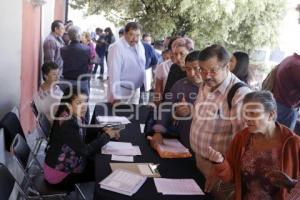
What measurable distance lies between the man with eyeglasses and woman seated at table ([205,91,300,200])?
14 cm

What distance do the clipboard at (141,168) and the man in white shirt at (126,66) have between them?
6.10 feet

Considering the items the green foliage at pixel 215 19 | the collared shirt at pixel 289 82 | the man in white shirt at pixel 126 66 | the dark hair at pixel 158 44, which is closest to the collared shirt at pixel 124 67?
the man in white shirt at pixel 126 66

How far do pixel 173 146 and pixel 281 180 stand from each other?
1101 mm

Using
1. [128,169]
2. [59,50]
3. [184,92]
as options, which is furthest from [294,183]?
[59,50]

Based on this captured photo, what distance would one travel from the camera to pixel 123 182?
2.03 m

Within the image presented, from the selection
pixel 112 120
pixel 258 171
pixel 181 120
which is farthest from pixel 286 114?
pixel 112 120

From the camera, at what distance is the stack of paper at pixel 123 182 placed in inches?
76.0

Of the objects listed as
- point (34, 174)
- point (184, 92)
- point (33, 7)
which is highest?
point (33, 7)

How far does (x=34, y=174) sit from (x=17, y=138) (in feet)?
1.85

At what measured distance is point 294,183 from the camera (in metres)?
1.65

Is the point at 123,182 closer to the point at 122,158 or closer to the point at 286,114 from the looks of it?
the point at 122,158

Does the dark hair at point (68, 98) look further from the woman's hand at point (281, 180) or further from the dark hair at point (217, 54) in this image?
the woman's hand at point (281, 180)

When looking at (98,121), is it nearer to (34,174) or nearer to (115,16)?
(34,174)

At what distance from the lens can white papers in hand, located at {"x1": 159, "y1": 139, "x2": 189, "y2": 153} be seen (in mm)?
2584
